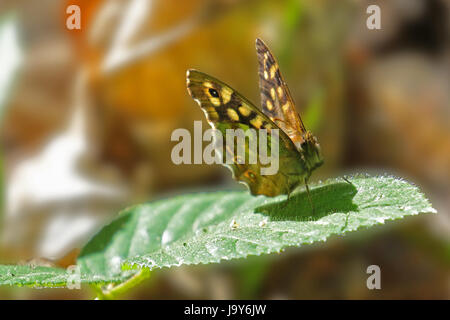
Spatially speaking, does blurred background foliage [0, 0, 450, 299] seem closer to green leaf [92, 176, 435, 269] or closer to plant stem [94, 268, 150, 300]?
green leaf [92, 176, 435, 269]

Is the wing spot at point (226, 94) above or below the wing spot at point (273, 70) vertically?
below

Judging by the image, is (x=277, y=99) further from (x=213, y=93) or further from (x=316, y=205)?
(x=316, y=205)

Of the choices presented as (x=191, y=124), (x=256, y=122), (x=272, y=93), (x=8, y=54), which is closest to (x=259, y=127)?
(x=256, y=122)

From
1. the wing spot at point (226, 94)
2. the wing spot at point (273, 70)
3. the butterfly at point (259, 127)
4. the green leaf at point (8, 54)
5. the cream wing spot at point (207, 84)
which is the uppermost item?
the green leaf at point (8, 54)

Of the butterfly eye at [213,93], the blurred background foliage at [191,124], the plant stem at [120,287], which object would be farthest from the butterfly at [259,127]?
the blurred background foliage at [191,124]

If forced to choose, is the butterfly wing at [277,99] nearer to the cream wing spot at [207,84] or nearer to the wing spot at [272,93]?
the wing spot at [272,93]
